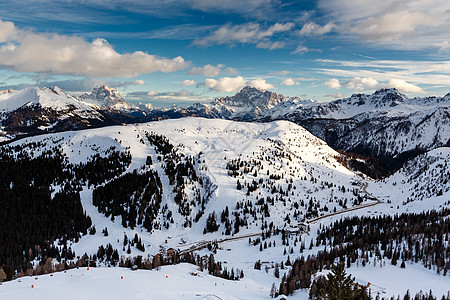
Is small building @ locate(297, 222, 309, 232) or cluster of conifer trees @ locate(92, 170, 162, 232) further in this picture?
cluster of conifer trees @ locate(92, 170, 162, 232)

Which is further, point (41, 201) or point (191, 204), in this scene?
point (191, 204)

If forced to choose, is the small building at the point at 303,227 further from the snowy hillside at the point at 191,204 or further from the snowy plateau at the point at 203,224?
the snowy hillside at the point at 191,204

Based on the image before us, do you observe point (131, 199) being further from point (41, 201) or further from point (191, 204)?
point (41, 201)

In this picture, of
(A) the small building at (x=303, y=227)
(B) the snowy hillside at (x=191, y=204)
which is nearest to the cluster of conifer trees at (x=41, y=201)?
(B) the snowy hillside at (x=191, y=204)

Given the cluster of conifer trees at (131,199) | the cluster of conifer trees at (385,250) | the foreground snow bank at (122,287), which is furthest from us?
the cluster of conifer trees at (131,199)

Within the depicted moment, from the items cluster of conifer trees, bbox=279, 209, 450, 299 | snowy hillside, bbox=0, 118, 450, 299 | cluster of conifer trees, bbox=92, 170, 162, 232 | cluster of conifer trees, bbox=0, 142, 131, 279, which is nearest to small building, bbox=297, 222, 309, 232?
snowy hillside, bbox=0, 118, 450, 299

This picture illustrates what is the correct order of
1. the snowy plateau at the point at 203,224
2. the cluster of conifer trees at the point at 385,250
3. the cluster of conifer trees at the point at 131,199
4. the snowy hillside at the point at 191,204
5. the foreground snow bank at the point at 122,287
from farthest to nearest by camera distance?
the cluster of conifer trees at the point at 131,199 → the snowy hillside at the point at 191,204 → the cluster of conifer trees at the point at 385,250 → the snowy plateau at the point at 203,224 → the foreground snow bank at the point at 122,287

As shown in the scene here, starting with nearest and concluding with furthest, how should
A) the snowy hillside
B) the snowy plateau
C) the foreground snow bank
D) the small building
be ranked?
the foreground snow bank
the snowy plateau
the snowy hillside
the small building

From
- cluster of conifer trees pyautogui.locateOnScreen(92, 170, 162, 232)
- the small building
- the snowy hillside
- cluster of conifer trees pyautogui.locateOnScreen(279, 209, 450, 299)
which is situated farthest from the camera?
cluster of conifer trees pyautogui.locateOnScreen(92, 170, 162, 232)

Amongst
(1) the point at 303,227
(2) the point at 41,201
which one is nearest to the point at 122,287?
(1) the point at 303,227

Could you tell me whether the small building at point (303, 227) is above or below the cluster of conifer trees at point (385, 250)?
below

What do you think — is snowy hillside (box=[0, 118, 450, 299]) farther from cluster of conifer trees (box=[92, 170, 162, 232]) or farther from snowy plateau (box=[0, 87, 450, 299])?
snowy plateau (box=[0, 87, 450, 299])

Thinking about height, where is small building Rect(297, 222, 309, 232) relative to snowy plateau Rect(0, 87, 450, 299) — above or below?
below

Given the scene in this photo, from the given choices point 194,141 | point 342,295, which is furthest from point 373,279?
point 194,141
